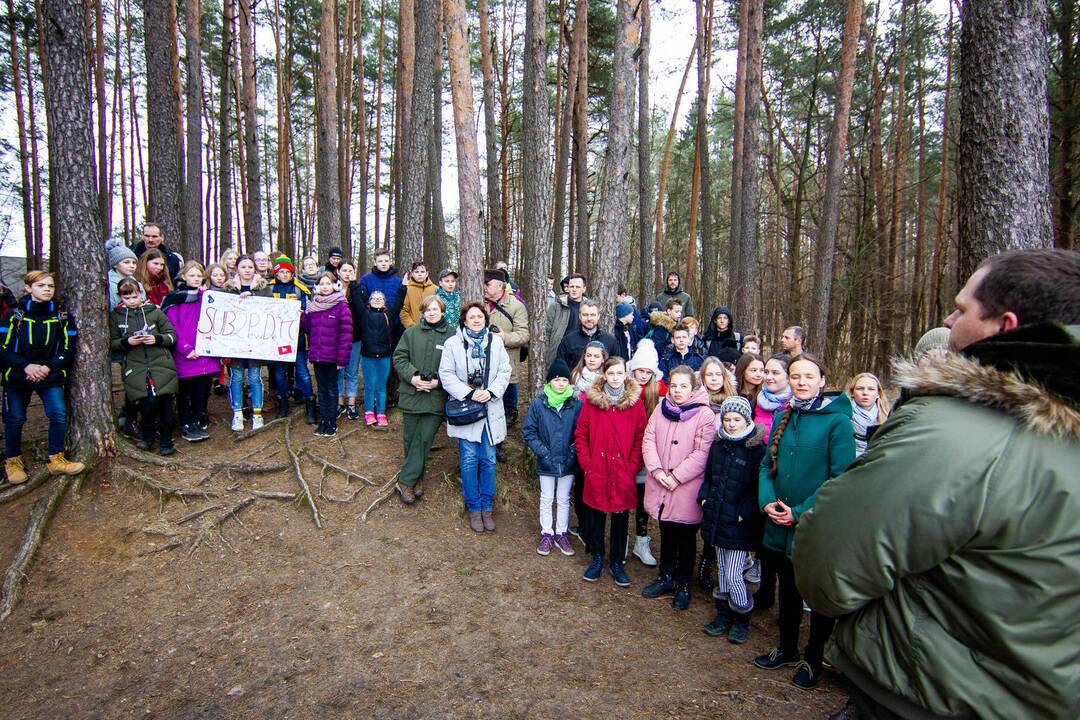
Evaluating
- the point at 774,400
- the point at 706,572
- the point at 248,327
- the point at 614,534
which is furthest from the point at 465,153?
the point at 706,572

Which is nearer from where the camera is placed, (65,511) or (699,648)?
(699,648)

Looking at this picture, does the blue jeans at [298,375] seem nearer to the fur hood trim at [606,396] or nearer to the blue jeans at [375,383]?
the blue jeans at [375,383]

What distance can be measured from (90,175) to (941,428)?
22.4 feet

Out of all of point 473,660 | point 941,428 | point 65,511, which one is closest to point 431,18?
point 65,511

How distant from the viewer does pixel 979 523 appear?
1.27m

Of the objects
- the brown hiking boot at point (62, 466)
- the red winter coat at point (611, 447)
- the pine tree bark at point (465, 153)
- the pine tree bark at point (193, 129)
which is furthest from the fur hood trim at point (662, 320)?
the pine tree bark at point (193, 129)

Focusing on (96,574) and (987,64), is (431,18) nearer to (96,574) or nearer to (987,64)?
(987,64)

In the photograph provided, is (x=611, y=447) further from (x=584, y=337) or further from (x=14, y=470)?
(x=14, y=470)

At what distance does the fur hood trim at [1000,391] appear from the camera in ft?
4.02

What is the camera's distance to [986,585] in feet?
4.26

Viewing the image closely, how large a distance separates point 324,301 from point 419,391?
70.9 inches

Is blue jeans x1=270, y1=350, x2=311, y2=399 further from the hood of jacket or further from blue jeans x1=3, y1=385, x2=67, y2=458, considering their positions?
the hood of jacket

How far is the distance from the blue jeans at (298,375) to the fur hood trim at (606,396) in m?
3.89

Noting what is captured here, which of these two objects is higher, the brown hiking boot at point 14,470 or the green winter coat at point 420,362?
the green winter coat at point 420,362
